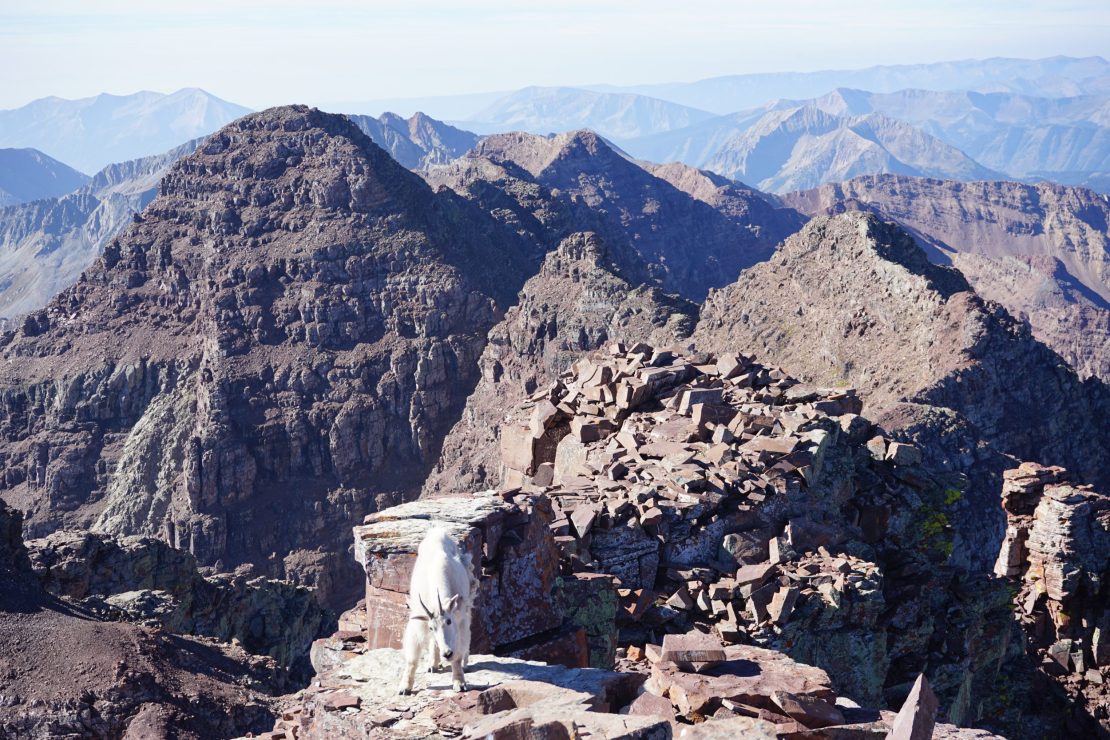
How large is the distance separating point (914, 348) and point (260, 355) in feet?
174

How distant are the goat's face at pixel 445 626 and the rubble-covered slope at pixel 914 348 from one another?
44.0 m

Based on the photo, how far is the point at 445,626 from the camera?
12.1m

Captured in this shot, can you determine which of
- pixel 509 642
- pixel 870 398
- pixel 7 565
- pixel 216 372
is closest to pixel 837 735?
pixel 509 642

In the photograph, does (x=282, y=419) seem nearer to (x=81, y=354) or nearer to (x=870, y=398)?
(x=81, y=354)

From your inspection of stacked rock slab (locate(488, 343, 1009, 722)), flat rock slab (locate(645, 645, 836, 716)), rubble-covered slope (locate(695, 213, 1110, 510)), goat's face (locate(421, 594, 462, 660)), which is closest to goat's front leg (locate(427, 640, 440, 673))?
goat's face (locate(421, 594, 462, 660))

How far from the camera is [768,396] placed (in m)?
25.3

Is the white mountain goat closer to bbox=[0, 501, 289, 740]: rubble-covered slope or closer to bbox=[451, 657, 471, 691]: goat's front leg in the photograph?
bbox=[451, 657, 471, 691]: goat's front leg

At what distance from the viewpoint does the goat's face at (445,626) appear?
12.1 m

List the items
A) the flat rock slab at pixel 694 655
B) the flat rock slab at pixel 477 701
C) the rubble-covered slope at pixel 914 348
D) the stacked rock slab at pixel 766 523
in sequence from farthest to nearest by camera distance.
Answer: the rubble-covered slope at pixel 914 348, the stacked rock slab at pixel 766 523, the flat rock slab at pixel 694 655, the flat rock slab at pixel 477 701

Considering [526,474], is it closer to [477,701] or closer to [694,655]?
[694,655]

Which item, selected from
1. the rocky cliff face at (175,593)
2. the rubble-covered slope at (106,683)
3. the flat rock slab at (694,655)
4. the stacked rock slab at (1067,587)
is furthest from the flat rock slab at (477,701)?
the rocky cliff face at (175,593)

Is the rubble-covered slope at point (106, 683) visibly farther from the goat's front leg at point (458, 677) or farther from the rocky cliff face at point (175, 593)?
the goat's front leg at point (458, 677)

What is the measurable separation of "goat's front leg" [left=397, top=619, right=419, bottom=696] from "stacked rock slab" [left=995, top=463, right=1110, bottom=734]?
20155mm

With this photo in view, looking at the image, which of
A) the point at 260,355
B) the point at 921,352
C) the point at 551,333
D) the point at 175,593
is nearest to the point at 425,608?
the point at 175,593
